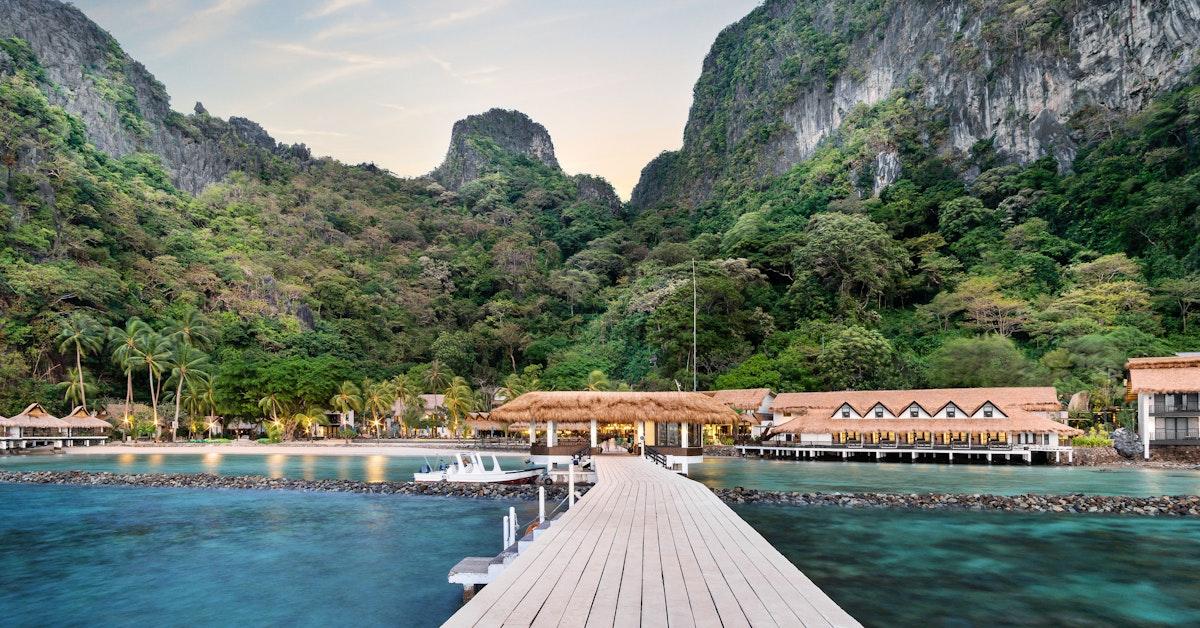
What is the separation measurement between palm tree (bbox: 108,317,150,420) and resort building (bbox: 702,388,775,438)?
46590mm

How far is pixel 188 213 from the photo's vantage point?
90562mm

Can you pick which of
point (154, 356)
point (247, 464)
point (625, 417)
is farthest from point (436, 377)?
point (625, 417)

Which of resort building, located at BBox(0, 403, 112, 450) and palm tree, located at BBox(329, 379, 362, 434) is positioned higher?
palm tree, located at BBox(329, 379, 362, 434)

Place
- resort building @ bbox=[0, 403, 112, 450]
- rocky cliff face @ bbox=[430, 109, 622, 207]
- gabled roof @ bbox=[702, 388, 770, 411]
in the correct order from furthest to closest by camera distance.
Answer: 1. rocky cliff face @ bbox=[430, 109, 622, 207]
2. resort building @ bbox=[0, 403, 112, 450]
3. gabled roof @ bbox=[702, 388, 770, 411]

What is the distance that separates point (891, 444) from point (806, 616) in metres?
42.2

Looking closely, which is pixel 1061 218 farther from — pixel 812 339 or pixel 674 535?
pixel 674 535

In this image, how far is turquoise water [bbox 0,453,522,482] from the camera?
3728 cm

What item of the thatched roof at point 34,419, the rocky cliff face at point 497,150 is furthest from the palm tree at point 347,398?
the rocky cliff face at point 497,150

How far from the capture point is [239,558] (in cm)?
1756

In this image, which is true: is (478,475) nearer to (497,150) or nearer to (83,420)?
(83,420)

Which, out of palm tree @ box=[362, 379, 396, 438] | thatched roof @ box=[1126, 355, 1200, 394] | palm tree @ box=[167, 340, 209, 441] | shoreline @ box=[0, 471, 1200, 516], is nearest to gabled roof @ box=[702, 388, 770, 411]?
thatched roof @ box=[1126, 355, 1200, 394]

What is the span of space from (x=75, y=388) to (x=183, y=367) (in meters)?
8.31

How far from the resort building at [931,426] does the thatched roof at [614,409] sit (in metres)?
17.1

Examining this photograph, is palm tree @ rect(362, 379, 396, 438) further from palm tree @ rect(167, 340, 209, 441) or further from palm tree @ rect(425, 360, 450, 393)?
palm tree @ rect(167, 340, 209, 441)
